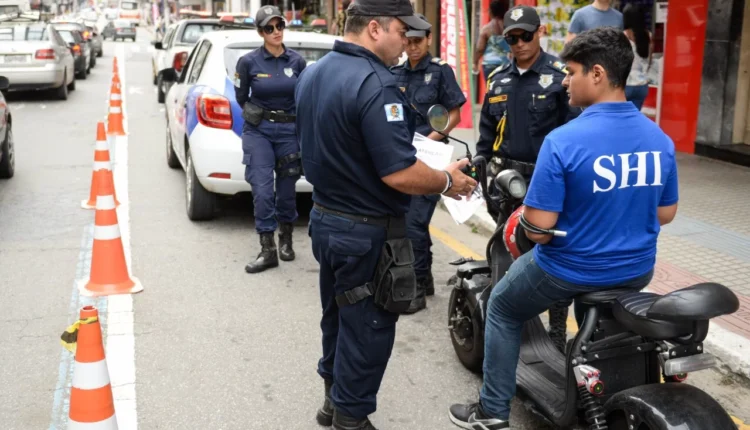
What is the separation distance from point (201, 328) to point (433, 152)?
2.10m

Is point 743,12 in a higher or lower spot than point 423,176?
higher

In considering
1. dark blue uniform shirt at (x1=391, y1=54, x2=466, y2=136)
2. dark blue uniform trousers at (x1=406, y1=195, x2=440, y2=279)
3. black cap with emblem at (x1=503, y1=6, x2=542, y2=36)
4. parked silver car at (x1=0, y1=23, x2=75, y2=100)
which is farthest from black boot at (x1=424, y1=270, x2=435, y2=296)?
parked silver car at (x1=0, y1=23, x2=75, y2=100)

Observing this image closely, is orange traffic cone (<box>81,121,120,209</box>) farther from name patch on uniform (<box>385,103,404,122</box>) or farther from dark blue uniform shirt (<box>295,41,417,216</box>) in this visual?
name patch on uniform (<box>385,103,404,122</box>)

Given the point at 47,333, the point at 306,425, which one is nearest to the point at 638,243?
the point at 306,425

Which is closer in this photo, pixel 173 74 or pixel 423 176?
pixel 423 176

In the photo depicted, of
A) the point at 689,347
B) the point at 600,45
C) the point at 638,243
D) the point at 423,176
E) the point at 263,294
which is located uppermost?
the point at 600,45

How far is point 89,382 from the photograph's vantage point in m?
3.21

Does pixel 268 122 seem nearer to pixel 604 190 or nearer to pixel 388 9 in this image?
pixel 388 9

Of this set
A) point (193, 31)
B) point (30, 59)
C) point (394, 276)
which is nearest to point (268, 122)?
point (394, 276)

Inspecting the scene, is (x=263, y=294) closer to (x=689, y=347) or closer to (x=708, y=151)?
(x=689, y=347)

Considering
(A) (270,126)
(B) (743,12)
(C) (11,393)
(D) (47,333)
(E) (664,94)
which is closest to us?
(C) (11,393)

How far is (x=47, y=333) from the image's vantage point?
5.11 metres

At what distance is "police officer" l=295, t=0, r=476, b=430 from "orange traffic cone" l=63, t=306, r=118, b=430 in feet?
3.10

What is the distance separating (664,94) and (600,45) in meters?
8.35
